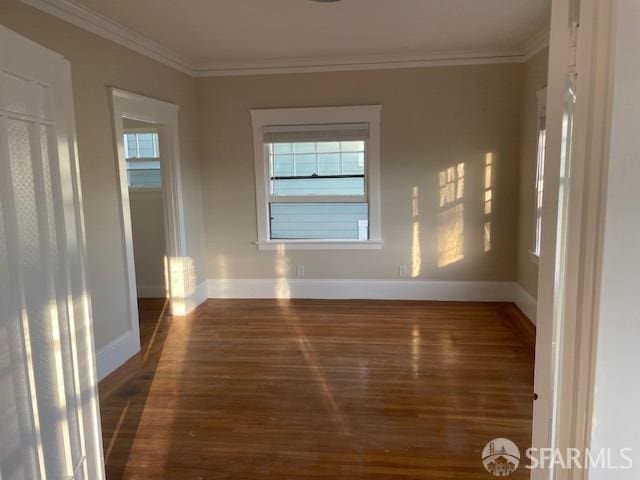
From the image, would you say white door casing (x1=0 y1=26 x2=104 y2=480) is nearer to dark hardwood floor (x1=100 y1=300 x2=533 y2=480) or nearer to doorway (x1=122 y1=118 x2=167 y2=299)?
dark hardwood floor (x1=100 y1=300 x2=533 y2=480)

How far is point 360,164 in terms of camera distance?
16.8 feet

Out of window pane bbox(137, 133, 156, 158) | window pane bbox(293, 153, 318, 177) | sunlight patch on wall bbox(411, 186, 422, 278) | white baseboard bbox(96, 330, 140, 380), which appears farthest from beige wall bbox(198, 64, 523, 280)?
white baseboard bbox(96, 330, 140, 380)

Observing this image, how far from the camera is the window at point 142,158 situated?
5.33 metres

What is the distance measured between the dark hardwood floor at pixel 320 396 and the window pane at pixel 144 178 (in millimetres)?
1649

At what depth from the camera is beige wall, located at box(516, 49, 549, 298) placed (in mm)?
4305

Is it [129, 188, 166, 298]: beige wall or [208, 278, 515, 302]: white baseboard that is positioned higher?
[129, 188, 166, 298]: beige wall

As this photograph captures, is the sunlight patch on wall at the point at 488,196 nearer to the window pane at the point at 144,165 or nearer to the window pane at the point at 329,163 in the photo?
the window pane at the point at 329,163

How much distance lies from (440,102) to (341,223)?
5.46ft

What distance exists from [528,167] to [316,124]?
7.22 feet

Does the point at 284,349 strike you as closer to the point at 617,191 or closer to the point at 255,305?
the point at 255,305

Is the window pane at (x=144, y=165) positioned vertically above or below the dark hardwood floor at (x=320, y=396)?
above

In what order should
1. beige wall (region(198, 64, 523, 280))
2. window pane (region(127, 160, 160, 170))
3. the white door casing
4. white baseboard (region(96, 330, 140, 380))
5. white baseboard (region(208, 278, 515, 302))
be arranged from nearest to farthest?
the white door casing
white baseboard (region(96, 330, 140, 380))
beige wall (region(198, 64, 523, 280))
white baseboard (region(208, 278, 515, 302))
window pane (region(127, 160, 160, 170))

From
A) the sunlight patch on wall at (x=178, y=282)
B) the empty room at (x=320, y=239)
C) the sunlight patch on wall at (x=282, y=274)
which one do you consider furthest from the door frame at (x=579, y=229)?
the sunlight patch on wall at (x=282, y=274)

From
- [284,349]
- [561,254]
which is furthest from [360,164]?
[561,254]
